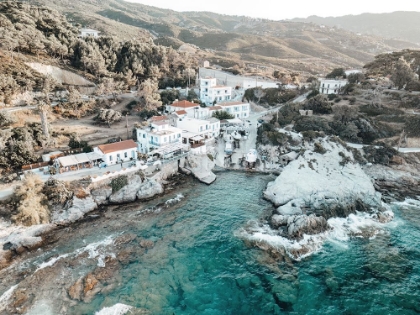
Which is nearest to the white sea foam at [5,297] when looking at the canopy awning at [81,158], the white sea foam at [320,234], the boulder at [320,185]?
the canopy awning at [81,158]

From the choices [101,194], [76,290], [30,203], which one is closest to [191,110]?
[101,194]

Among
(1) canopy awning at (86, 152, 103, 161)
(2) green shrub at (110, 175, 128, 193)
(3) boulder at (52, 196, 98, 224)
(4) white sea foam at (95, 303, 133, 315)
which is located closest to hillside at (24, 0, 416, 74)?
(1) canopy awning at (86, 152, 103, 161)

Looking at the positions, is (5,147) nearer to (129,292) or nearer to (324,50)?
(129,292)

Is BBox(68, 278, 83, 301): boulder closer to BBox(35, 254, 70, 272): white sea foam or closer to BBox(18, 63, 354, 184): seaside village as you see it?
BBox(35, 254, 70, 272): white sea foam

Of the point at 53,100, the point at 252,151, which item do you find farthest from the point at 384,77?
the point at 53,100

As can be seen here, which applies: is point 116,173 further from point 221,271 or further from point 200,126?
point 221,271

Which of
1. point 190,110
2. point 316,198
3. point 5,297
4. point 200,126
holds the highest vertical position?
point 190,110
